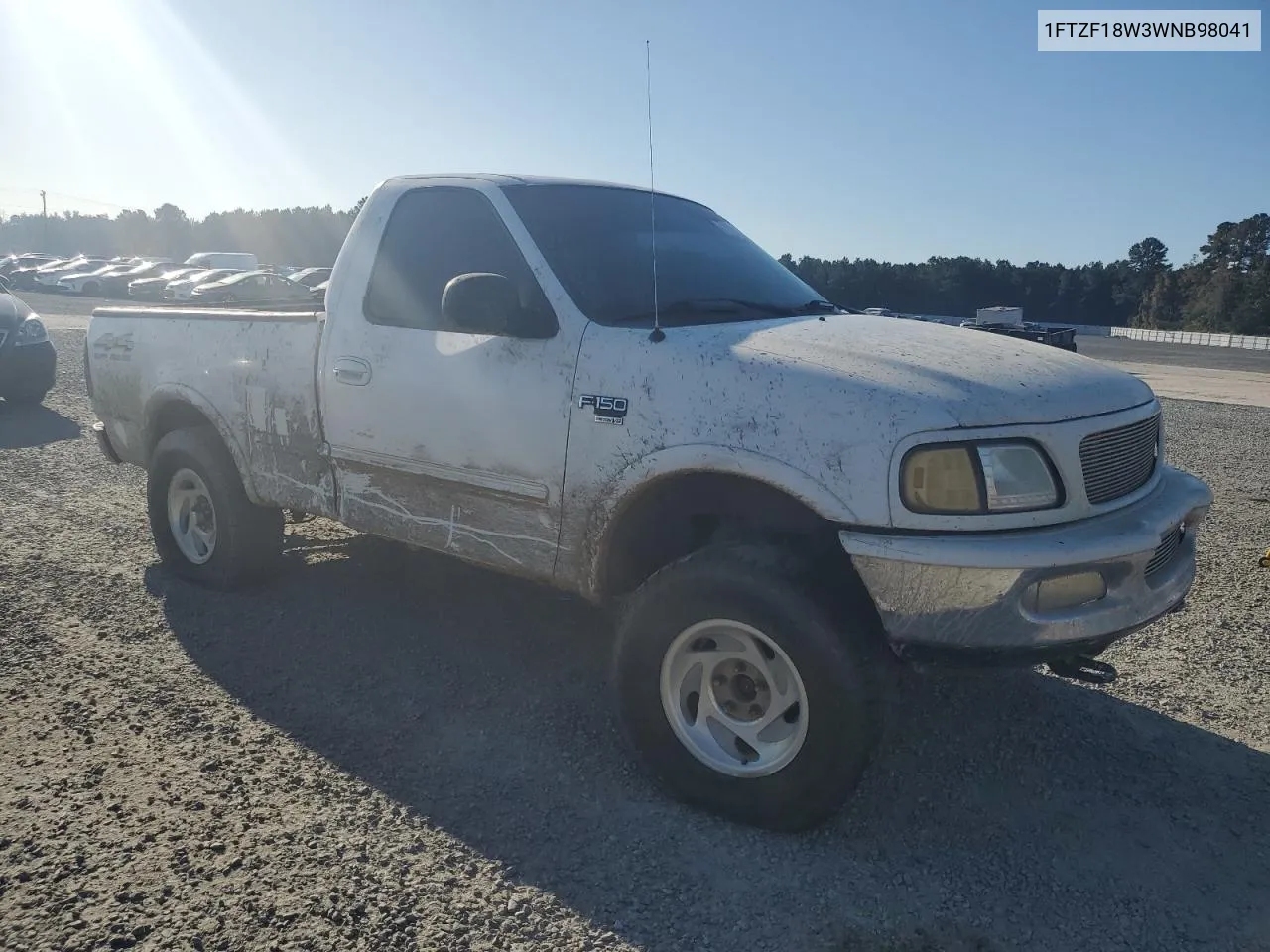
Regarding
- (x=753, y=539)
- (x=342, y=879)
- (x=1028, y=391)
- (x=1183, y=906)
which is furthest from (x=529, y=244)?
(x=1183, y=906)

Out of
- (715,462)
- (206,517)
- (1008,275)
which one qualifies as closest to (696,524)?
(715,462)

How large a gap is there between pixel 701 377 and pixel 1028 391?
3.26ft

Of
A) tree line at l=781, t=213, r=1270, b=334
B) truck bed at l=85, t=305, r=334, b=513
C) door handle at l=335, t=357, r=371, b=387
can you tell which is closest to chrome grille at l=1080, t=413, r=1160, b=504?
door handle at l=335, t=357, r=371, b=387

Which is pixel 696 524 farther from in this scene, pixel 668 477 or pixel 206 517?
pixel 206 517

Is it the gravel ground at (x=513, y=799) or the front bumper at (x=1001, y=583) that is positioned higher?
the front bumper at (x=1001, y=583)

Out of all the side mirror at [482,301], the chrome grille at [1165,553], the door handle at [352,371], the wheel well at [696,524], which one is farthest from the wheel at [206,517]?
the chrome grille at [1165,553]

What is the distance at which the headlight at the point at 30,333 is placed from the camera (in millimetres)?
10148

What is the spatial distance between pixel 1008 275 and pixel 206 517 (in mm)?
76002

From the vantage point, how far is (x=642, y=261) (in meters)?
3.81

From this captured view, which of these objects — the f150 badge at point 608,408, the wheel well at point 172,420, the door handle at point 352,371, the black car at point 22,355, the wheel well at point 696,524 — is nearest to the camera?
the wheel well at point 696,524

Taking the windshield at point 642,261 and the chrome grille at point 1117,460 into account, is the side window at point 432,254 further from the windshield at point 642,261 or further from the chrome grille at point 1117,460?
the chrome grille at point 1117,460

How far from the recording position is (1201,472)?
889 centimetres

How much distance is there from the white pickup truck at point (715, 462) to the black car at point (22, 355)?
289 inches

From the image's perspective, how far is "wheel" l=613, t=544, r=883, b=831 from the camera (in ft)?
9.04
